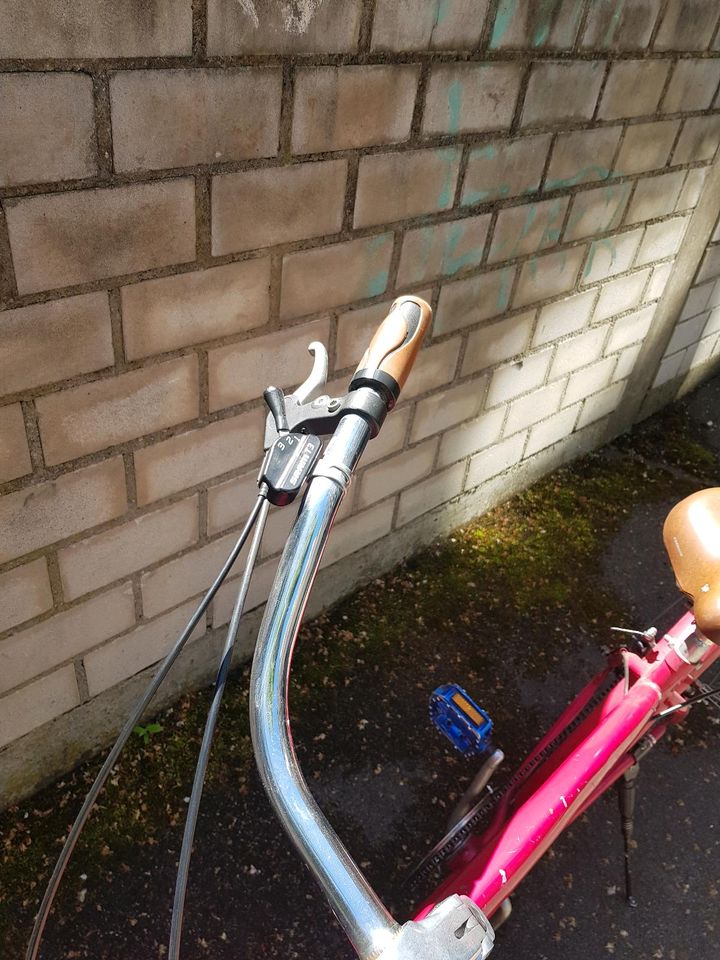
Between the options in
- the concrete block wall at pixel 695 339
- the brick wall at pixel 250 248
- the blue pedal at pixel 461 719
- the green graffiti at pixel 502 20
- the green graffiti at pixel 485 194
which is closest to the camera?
the brick wall at pixel 250 248

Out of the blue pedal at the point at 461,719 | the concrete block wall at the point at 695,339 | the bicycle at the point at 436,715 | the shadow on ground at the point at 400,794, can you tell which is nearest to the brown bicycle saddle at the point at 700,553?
the bicycle at the point at 436,715

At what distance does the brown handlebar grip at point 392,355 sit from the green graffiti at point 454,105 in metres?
1.10

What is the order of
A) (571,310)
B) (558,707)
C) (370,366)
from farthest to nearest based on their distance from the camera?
(571,310) → (558,707) → (370,366)

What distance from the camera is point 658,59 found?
2289 millimetres

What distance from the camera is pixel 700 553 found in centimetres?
150

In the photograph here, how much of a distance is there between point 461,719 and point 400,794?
14.2 inches

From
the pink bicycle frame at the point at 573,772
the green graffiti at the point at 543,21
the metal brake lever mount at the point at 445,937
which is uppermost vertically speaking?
the green graffiti at the point at 543,21

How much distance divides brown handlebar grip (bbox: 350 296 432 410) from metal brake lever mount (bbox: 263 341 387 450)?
0.01 metres

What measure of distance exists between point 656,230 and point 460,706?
6.51ft

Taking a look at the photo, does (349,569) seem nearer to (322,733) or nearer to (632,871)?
(322,733)

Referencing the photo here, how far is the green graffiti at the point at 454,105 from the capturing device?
5.82 feet

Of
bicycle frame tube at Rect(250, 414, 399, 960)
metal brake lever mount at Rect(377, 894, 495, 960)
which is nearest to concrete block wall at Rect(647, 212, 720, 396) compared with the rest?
bicycle frame tube at Rect(250, 414, 399, 960)

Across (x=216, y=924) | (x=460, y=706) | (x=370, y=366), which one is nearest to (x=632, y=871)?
(x=460, y=706)

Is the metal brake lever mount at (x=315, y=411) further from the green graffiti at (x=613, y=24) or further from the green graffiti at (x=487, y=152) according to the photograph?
the green graffiti at (x=613, y=24)
